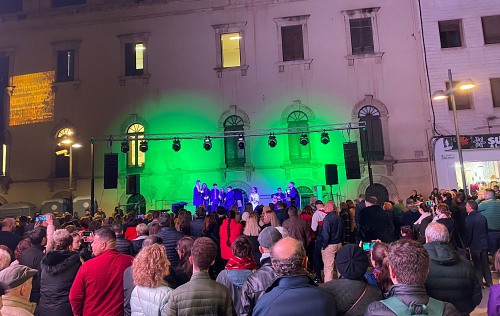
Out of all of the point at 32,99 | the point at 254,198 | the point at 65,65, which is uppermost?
the point at 65,65

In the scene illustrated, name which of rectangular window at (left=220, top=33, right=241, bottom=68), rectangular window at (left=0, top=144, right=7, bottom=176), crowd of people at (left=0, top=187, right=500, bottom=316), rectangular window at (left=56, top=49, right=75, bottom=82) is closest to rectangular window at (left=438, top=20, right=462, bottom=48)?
rectangular window at (left=220, top=33, right=241, bottom=68)

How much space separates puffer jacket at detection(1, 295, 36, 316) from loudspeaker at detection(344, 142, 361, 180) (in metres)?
15.0

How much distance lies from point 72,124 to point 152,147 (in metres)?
4.71

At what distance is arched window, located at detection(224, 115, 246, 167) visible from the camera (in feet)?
64.3

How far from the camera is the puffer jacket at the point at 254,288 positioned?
3.33 m

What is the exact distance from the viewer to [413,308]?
7.36ft

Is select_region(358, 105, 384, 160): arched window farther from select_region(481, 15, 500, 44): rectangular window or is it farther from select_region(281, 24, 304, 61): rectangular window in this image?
select_region(481, 15, 500, 44): rectangular window

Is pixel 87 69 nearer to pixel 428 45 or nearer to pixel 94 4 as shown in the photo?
pixel 94 4

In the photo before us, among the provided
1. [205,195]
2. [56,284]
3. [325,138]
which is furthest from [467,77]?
[56,284]

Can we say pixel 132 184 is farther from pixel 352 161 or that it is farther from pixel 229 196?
pixel 352 161

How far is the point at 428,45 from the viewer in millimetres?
18906

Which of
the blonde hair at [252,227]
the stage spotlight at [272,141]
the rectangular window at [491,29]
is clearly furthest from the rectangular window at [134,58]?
the rectangular window at [491,29]

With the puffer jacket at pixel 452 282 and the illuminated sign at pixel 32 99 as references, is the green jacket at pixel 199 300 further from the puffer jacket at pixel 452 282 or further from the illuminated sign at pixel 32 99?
the illuminated sign at pixel 32 99

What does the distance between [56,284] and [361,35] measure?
63.1ft
